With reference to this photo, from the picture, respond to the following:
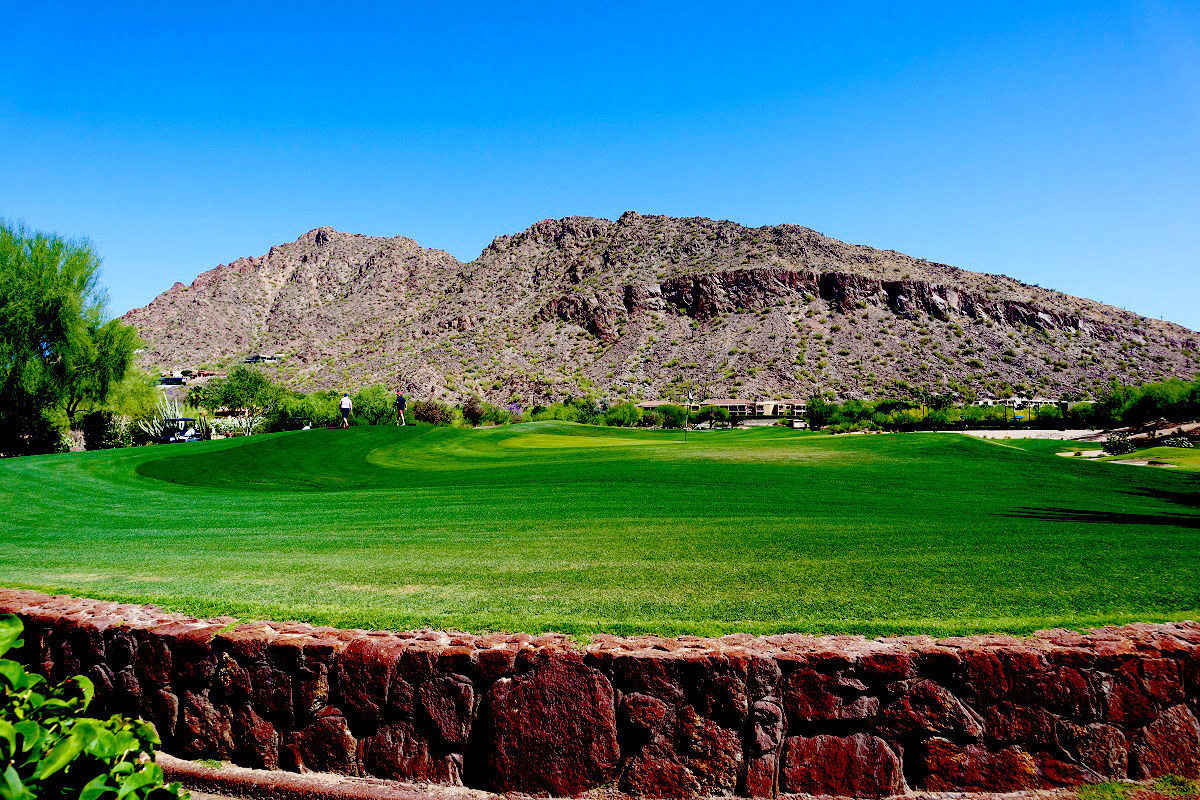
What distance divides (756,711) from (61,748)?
339cm

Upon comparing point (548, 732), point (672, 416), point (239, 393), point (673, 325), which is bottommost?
point (548, 732)

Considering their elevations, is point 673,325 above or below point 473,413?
above

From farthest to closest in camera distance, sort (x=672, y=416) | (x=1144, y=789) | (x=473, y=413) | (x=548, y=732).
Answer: (x=473, y=413) < (x=672, y=416) < (x=548, y=732) < (x=1144, y=789)

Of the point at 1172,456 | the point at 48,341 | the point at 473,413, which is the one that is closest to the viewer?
the point at 1172,456

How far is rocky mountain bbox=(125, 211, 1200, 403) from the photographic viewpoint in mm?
74481

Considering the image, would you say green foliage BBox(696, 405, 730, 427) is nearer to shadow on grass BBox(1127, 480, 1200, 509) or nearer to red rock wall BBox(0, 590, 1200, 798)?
shadow on grass BBox(1127, 480, 1200, 509)

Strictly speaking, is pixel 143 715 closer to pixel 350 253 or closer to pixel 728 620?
pixel 728 620

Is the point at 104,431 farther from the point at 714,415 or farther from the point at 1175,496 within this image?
the point at 1175,496

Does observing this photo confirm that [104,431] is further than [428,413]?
No

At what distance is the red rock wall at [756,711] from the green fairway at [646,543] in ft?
2.38

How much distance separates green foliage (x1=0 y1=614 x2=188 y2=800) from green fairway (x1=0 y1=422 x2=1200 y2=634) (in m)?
2.69

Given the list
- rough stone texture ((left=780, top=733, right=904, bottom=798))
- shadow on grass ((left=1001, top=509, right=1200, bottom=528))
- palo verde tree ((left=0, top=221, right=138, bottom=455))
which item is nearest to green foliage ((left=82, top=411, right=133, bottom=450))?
palo verde tree ((left=0, top=221, right=138, bottom=455))

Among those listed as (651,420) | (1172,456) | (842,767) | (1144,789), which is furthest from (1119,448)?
(651,420)

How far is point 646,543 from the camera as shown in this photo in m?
9.16
